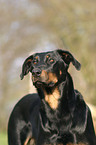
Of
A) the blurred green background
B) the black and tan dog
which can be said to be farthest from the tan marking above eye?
the blurred green background

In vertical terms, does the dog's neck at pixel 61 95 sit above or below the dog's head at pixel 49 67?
below

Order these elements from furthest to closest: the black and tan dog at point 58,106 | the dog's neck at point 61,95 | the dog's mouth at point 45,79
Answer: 1. the dog's neck at point 61,95
2. the black and tan dog at point 58,106
3. the dog's mouth at point 45,79

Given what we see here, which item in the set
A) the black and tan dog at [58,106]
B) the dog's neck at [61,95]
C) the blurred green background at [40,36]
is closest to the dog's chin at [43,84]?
the black and tan dog at [58,106]

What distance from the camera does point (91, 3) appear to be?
20.8 metres

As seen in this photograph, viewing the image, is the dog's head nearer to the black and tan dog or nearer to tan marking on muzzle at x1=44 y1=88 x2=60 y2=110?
the black and tan dog

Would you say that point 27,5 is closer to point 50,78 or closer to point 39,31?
point 39,31

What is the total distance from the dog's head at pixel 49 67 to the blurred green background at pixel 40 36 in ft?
44.8

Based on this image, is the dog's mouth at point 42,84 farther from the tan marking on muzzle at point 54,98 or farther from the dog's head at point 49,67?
the tan marking on muzzle at point 54,98

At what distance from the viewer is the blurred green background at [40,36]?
1984 centimetres

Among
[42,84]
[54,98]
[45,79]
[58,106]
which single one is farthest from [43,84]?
[58,106]

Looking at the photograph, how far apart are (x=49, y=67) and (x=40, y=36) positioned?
2022 centimetres

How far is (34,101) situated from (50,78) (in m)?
1.33

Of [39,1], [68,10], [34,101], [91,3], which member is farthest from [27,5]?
[34,101]

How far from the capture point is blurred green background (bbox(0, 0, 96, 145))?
65.1 feet
